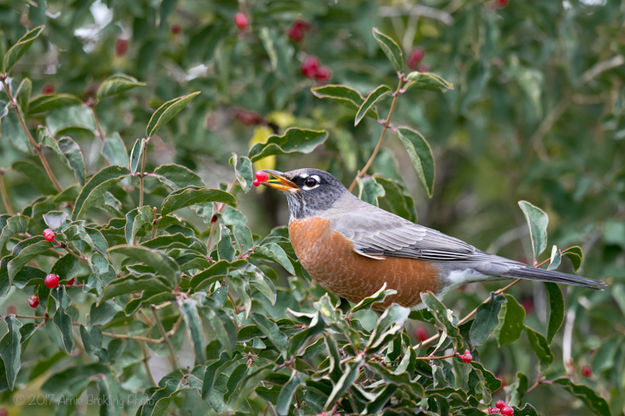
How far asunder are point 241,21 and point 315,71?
58cm

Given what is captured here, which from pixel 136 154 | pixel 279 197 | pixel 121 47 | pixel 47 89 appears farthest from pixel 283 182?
pixel 279 197

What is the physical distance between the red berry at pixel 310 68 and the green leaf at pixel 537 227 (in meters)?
2.04

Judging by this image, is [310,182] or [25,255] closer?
[25,255]

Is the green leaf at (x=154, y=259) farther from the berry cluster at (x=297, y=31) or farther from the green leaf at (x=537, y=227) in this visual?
the berry cluster at (x=297, y=31)

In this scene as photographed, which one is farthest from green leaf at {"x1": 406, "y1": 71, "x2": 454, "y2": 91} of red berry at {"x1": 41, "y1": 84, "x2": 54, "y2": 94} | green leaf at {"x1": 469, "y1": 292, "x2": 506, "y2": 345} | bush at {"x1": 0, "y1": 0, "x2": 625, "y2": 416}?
red berry at {"x1": 41, "y1": 84, "x2": 54, "y2": 94}

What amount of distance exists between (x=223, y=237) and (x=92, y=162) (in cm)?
212

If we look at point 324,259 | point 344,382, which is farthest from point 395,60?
point 344,382

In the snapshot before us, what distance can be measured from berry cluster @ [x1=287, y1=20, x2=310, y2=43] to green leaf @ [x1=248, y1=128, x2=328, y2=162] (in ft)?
5.98

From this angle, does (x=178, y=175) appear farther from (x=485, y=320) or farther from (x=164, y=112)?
(x=485, y=320)

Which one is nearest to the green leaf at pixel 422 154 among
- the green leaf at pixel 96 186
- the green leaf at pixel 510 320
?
the green leaf at pixel 510 320

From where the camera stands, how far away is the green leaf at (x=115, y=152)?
9.63 feet

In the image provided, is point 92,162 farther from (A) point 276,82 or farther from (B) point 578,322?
(B) point 578,322

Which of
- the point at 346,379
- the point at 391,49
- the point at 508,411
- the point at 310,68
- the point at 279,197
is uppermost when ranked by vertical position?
the point at 391,49

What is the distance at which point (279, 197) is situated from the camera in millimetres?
6195
